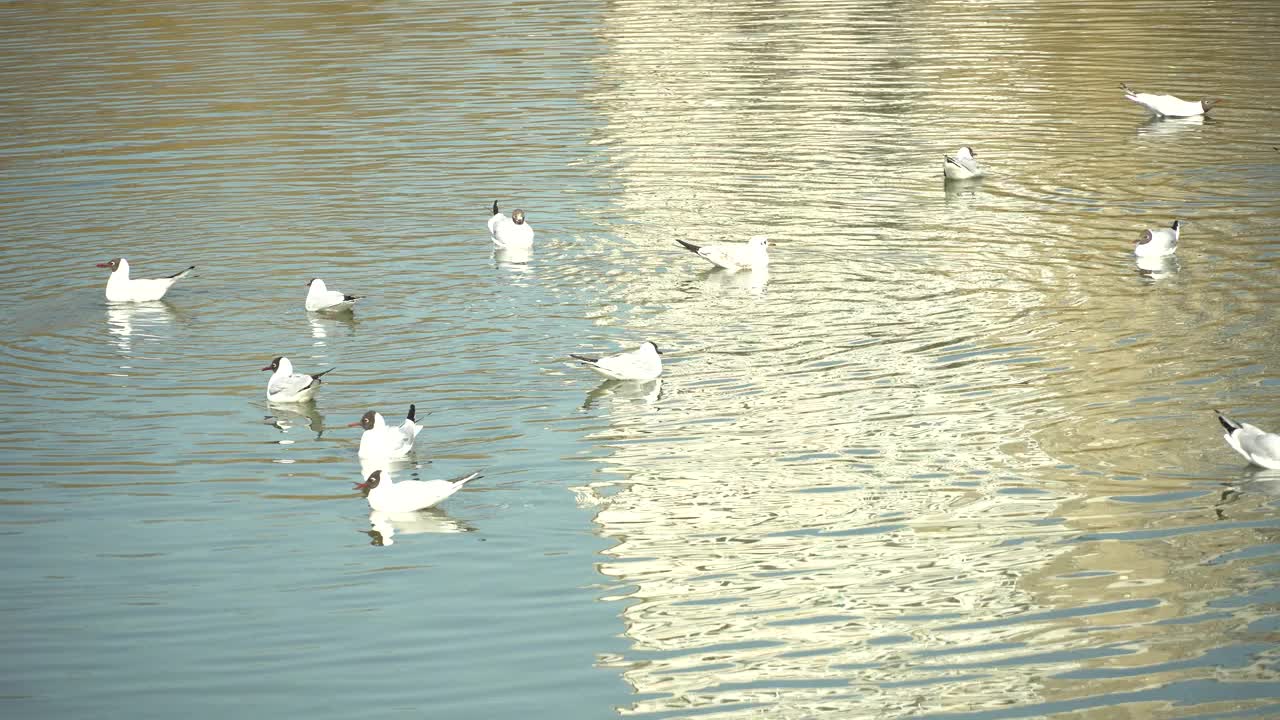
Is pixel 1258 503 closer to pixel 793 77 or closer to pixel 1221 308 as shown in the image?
pixel 1221 308

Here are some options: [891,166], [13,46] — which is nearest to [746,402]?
[891,166]

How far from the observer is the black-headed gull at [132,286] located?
16109 mm

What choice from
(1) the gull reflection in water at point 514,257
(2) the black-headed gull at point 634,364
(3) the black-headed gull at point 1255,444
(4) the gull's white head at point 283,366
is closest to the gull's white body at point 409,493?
(4) the gull's white head at point 283,366

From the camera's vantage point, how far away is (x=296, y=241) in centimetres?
1858

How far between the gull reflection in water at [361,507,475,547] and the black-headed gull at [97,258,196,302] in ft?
20.8

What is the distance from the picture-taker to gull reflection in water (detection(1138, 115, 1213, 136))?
23.7 meters

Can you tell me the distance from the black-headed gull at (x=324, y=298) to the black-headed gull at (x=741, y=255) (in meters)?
3.66

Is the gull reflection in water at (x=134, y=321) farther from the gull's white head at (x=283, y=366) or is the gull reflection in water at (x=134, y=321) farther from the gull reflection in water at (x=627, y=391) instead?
the gull reflection in water at (x=627, y=391)

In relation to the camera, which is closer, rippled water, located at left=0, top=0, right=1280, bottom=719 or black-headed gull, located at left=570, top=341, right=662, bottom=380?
rippled water, located at left=0, top=0, right=1280, bottom=719

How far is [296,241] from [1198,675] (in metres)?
13.0

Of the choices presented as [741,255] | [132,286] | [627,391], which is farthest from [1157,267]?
[132,286]

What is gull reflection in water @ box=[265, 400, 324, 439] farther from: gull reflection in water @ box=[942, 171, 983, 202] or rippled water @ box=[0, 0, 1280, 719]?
gull reflection in water @ box=[942, 171, 983, 202]

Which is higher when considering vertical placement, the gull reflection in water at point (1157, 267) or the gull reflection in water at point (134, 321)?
the gull reflection in water at point (134, 321)

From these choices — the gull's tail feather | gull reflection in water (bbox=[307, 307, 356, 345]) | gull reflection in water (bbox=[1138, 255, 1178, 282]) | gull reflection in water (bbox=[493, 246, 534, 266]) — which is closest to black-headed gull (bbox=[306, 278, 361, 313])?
gull reflection in water (bbox=[307, 307, 356, 345])
